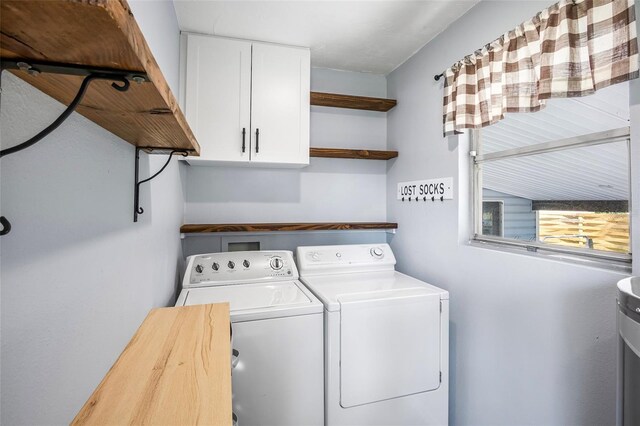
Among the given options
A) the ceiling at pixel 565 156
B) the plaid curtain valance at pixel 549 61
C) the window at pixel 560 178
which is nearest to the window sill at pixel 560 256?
the window at pixel 560 178

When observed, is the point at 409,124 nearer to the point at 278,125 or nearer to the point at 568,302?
the point at 278,125

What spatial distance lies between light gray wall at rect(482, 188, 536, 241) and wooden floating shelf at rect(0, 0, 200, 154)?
1.72 m

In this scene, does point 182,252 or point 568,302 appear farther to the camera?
point 182,252

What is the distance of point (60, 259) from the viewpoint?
60 centimetres

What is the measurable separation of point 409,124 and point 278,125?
40.0 inches

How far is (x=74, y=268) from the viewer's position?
0.66 meters

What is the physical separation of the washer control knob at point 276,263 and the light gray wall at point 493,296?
0.98m

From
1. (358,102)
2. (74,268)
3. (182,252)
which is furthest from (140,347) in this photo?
(358,102)

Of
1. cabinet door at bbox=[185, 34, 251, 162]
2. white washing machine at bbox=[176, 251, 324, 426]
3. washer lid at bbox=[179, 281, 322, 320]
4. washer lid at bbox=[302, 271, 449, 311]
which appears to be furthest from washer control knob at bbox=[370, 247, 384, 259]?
cabinet door at bbox=[185, 34, 251, 162]

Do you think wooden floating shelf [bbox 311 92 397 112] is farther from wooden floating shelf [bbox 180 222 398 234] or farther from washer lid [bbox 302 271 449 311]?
washer lid [bbox 302 271 449 311]

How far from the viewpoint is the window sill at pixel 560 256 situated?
1122 millimetres

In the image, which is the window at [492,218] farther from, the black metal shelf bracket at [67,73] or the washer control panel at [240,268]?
the black metal shelf bracket at [67,73]

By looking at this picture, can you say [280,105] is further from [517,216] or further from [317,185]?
[517,216]

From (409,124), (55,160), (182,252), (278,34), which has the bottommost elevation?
(182,252)
